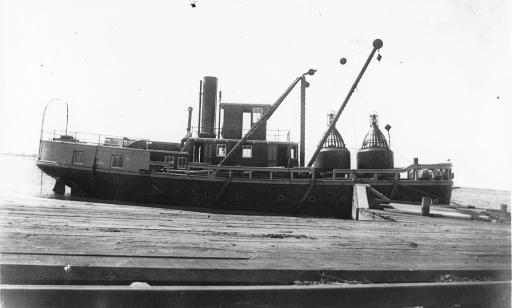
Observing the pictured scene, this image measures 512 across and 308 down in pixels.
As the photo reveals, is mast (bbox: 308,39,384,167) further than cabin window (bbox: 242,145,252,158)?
Yes

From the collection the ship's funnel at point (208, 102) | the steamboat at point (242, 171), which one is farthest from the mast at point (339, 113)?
the ship's funnel at point (208, 102)

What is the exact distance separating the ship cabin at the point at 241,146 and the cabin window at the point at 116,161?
3814 millimetres

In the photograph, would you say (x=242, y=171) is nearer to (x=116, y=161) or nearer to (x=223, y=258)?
(x=116, y=161)

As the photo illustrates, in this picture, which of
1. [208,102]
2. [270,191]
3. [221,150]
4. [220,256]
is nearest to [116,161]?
[221,150]

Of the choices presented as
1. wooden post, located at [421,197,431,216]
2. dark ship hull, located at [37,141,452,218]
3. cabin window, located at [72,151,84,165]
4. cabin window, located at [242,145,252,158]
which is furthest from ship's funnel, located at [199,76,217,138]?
wooden post, located at [421,197,431,216]

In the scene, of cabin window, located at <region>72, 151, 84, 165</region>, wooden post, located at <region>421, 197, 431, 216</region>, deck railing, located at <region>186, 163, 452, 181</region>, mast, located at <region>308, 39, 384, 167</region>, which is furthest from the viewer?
mast, located at <region>308, 39, 384, 167</region>

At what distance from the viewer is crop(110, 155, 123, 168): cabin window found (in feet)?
64.8

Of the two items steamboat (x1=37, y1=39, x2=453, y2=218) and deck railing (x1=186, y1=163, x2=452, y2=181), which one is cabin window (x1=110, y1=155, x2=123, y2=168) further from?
deck railing (x1=186, y1=163, x2=452, y2=181)

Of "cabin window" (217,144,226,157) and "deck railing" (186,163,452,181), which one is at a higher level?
"cabin window" (217,144,226,157)

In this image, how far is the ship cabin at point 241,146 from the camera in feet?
69.7

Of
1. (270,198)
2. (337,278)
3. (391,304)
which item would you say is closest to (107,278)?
(337,278)

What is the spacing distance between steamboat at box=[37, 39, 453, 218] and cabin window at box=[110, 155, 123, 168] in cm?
5

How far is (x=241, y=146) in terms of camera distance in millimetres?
21031

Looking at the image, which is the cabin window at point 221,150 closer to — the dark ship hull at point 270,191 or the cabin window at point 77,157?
the dark ship hull at point 270,191
